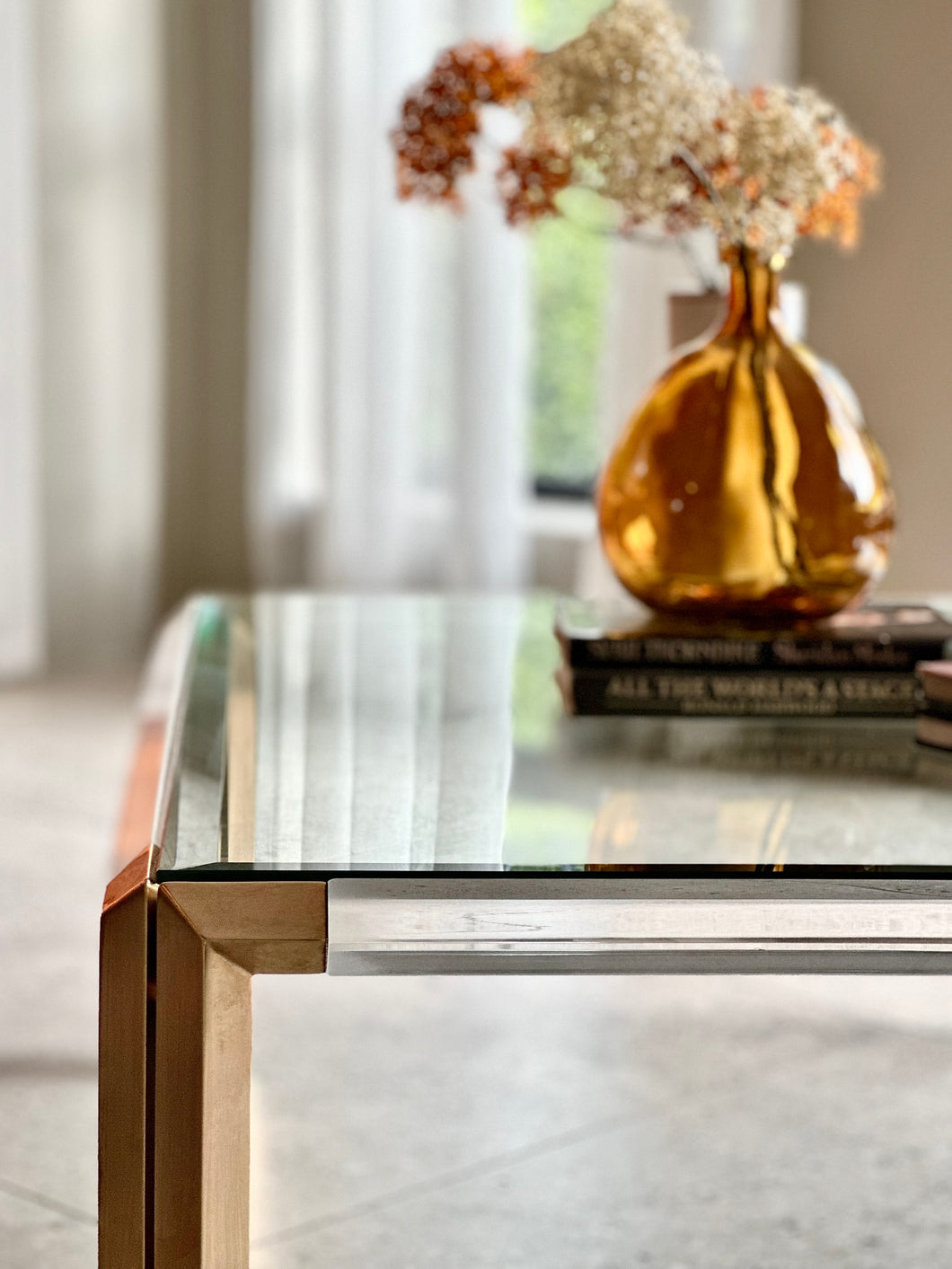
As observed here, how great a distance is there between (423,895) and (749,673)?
501 millimetres

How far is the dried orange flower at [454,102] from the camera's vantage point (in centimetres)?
132

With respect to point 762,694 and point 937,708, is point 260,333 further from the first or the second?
point 937,708

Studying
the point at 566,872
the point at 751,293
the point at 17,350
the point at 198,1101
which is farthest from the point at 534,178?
the point at 17,350

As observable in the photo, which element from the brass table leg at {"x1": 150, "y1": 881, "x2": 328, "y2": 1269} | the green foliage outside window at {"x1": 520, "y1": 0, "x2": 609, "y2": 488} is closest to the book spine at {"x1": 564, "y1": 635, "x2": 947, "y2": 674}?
the brass table leg at {"x1": 150, "y1": 881, "x2": 328, "y2": 1269}

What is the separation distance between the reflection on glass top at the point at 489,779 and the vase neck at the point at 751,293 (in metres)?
0.30

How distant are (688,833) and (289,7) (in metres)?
3.16

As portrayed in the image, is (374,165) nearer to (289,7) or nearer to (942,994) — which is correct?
(289,7)

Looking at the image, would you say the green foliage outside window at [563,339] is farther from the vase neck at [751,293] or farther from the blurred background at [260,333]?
the vase neck at [751,293]

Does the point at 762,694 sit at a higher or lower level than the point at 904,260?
lower

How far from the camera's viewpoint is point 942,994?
1792 millimetres

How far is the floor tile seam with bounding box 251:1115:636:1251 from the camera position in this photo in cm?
124

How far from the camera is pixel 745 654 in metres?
1.21

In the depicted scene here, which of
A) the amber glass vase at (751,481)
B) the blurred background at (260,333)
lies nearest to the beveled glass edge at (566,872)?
the amber glass vase at (751,481)

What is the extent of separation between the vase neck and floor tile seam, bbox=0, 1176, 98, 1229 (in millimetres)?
792
